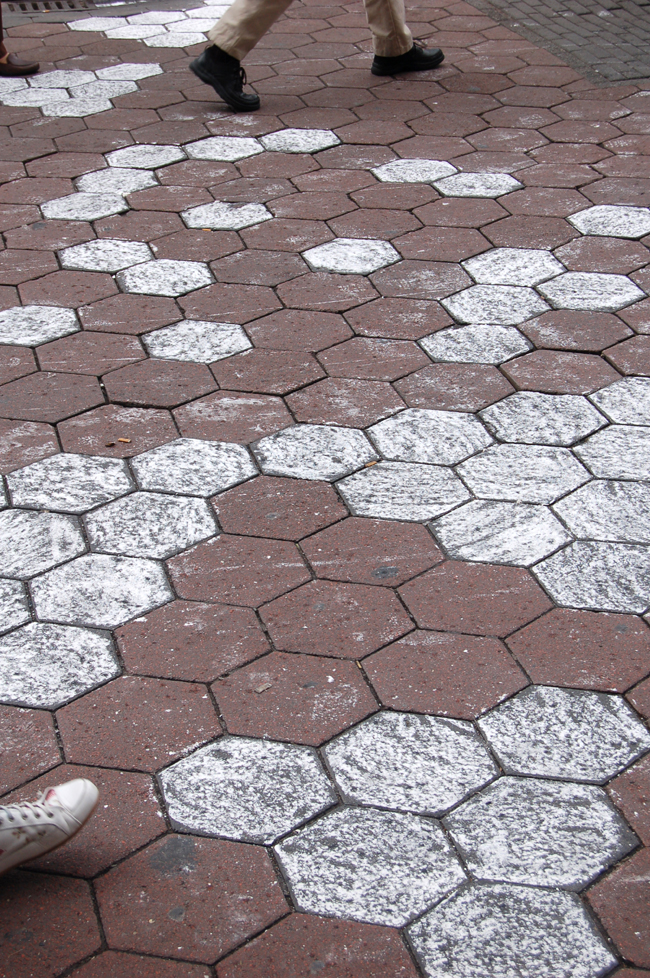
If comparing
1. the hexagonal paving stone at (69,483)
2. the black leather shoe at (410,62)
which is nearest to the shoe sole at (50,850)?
the hexagonal paving stone at (69,483)

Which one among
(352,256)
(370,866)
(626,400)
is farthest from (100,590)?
(352,256)

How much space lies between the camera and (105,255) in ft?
13.8

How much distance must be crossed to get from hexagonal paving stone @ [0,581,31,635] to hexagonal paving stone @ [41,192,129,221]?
7.77ft

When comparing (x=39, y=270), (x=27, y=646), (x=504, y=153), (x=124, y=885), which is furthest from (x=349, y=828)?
(x=504, y=153)

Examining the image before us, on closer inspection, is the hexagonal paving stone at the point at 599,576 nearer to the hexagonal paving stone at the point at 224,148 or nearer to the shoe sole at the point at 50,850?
the shoe sole at the point at 50,850

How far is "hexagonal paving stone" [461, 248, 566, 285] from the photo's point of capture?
3.95 meters

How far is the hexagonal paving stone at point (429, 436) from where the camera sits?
10.1ft

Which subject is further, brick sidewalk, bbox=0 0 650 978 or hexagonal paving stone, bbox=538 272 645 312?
hexagonal paving stone, bbox=538 272 645 312

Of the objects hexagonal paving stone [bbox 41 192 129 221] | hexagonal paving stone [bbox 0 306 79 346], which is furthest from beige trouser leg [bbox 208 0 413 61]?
hexagonal paving stone [bbox 0 306 79 346]

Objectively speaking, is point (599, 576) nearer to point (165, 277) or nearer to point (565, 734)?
point (565, 734)

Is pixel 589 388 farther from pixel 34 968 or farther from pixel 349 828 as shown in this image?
pixel 34 968

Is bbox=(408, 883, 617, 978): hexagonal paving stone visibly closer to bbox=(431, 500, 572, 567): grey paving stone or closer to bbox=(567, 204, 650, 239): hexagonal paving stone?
bbox=(431, 500, 572, 567): grey paving stone

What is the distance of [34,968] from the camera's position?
5.91 ft

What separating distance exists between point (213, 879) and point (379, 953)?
0.35m
